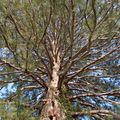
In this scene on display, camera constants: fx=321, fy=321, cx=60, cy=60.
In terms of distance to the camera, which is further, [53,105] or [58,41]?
[58,41]

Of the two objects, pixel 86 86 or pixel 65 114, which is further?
pixel 86 86

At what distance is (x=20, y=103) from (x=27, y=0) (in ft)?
3.67

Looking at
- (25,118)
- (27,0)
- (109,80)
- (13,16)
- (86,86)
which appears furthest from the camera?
(109,80)

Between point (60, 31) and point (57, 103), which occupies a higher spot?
point (60, 31)

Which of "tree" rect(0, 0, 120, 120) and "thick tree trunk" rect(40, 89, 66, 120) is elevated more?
"tree" rect(0, 0, 120, 120)

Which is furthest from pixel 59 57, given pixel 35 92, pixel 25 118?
pixel 25 118

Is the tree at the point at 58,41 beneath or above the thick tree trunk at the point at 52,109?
above

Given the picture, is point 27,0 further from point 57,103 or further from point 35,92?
point 35,92

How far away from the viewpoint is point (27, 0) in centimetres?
345

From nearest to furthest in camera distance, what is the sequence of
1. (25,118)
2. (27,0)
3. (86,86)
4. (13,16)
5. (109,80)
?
(25,118) < (27,0) < (13,16) < (86,86) < (109,80)

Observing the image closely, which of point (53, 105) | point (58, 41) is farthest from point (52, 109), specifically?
point (58, 41)

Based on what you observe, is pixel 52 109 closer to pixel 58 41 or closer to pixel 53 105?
pixel 53 105

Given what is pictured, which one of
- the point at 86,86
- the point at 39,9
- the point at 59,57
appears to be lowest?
the point at 86,86

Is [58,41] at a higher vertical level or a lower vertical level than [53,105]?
higher
